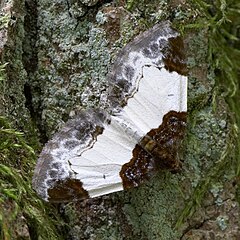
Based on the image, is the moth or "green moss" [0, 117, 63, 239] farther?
the moth

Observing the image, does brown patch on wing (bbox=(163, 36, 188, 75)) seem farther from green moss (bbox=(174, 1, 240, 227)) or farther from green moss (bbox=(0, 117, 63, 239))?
green moss (bbox=(0, 117, 63, 239))

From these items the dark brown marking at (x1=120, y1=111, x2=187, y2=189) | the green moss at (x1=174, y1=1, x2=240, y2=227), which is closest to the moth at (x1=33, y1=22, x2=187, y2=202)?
the dark brown marking at (x1=120, y1=111, x2=187, y2=189)

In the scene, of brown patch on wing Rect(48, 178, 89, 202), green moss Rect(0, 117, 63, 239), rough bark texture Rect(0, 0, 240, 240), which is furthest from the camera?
rough bark texture Rect(0, 0, 240, 240)

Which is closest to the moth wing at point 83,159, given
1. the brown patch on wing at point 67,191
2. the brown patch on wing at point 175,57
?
the brown patch on wing at point 67,191

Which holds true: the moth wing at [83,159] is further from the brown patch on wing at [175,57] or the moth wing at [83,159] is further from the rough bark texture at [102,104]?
the brown patch on wing at [175,57]

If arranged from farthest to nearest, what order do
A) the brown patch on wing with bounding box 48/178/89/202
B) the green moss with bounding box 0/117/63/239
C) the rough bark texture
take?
the rough bark texture → the brown patch on wing with bounding box 48/178/89/202 → the green moss with bounding box 0/117/63/239

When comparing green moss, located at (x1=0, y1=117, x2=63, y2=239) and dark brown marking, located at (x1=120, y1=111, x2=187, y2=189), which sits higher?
green moss, located at (x1=0, y1=117, x2=63, y2=239)

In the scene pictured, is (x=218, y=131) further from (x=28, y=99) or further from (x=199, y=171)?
(x=28, y=99)
